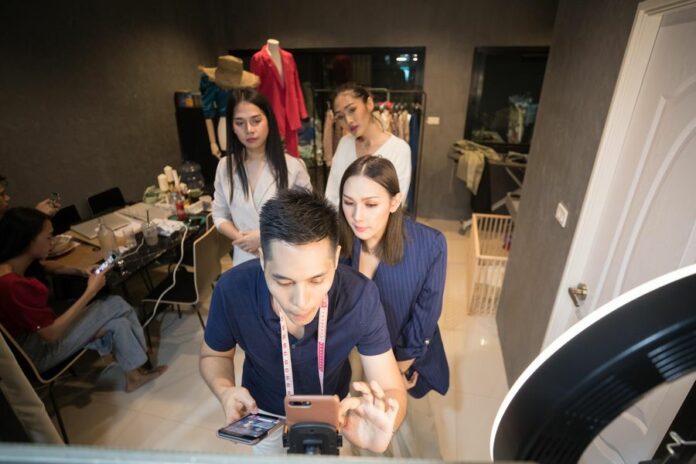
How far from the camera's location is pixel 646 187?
3.78 feet

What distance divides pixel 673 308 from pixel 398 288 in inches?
39.4

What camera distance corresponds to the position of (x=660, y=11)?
104 centimetres

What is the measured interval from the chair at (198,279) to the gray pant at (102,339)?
0.27 metres

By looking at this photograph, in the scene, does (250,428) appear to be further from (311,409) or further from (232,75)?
(232,75)

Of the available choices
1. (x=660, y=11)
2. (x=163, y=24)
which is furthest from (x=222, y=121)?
(x=660, y=11)

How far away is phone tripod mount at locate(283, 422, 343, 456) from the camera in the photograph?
61 cm

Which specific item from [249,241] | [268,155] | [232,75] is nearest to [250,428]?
[249,241]

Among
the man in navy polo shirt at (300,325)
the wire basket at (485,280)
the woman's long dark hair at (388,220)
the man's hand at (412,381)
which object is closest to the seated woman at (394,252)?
the woman's long dark hair at (388,220)

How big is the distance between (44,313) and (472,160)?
3.87 meters

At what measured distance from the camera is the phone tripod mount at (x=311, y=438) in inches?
24.0

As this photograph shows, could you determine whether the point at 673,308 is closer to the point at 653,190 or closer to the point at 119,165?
the point at 653,190

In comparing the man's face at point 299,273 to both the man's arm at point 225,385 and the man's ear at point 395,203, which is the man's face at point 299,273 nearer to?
the man's arm at point 225,385

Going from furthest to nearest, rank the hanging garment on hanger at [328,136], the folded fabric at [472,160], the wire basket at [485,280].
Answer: the folded fabric at [472,160] < the hanging garment on hanger at [328,136] < the wire basket at [485,280]

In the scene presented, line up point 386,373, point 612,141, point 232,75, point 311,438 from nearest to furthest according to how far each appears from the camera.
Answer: point 311,438
point 386,373
point 612,141
point 232,75
